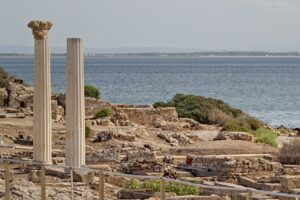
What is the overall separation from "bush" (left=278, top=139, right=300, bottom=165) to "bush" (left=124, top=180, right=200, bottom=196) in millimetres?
8558

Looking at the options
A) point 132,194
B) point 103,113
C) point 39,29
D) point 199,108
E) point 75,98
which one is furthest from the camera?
point 199,108

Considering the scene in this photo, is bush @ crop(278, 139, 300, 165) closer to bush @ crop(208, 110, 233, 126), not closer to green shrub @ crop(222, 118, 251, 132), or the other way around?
green shrub @ crop(222, 118, 251, 132)

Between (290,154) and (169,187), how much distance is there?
9.20 m

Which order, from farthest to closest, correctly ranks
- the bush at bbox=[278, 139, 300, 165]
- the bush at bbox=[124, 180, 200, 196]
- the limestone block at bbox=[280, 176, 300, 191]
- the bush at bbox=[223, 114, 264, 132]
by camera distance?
1. the bush at bbox=[223, 114, 264, 132]
2. the bush at bbox=[278, 139, 300, 165]
3. the limestone block at bbox=[280, 176, 300, 191]
4. the bush at bbox=[124, 180, 200, 196]

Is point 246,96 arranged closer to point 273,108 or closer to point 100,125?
point 273,108

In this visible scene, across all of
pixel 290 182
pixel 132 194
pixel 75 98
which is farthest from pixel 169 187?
pixel 75 98

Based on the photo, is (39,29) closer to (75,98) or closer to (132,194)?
(75,98)

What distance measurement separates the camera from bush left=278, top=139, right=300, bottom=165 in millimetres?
25591

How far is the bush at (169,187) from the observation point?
1694cm

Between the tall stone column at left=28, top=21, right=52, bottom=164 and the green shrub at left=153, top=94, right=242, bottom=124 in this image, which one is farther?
the green shrub at left=153, top=94, right=242, bottom=124

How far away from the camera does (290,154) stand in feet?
84.6

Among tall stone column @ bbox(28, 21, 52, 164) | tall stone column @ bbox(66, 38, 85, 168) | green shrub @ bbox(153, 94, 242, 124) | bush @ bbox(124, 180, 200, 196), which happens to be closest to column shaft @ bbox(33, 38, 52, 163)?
tall stone column @ bbox(28, 21, 52, 164)

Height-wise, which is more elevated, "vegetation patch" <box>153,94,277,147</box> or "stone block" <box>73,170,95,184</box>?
"stone block" <box>73,170,95,184</box>

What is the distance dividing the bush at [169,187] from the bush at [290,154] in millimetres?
8558
